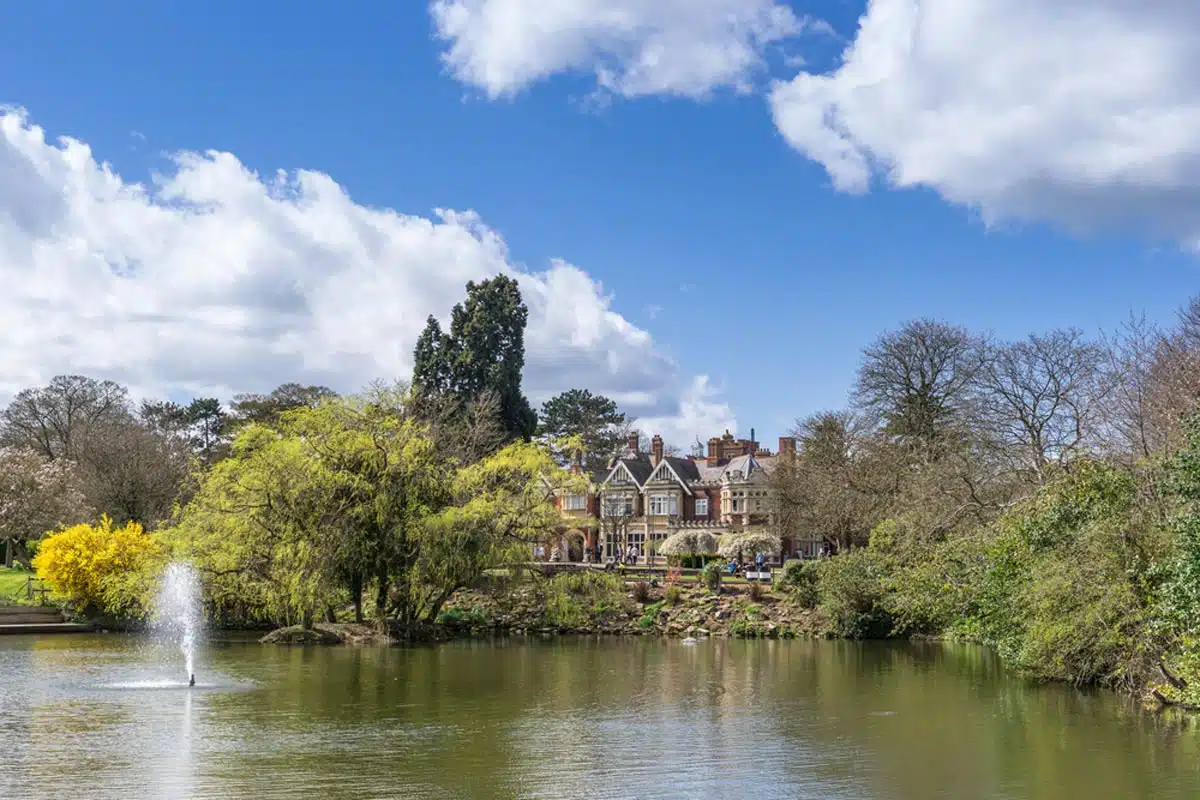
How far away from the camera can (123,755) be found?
1752cm

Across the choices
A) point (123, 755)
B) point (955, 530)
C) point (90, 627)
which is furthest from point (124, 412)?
point (123, 755)

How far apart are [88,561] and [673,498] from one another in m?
45.5

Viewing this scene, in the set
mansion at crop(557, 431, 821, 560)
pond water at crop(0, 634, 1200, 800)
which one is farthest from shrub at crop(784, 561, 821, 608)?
mansion at crop(557, 431, 821, 560)

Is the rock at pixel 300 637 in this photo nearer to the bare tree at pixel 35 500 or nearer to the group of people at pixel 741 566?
the bare tree at pixel 35 500

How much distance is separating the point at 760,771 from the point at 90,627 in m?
32.3

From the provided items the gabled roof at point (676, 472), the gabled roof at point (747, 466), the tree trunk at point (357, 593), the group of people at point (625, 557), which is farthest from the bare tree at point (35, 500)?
the gabled roof at point (747, 466)

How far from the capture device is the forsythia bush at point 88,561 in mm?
41125

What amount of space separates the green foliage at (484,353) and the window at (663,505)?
1754 cm

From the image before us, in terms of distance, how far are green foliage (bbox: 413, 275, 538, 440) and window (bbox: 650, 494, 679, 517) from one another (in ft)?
57.6

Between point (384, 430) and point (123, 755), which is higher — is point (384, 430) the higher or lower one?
the higher one

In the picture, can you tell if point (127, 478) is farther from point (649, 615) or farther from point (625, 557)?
point (625, 557)

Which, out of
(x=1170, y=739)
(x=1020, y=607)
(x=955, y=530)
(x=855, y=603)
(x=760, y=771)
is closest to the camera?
(x=760, y=771)

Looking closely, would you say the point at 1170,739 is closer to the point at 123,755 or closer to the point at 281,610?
the point at 123,755

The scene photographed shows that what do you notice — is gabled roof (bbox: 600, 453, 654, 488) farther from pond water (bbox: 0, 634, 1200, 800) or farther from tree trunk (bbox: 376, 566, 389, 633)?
pond water (bbox: 0, 634, 1200, 800)
